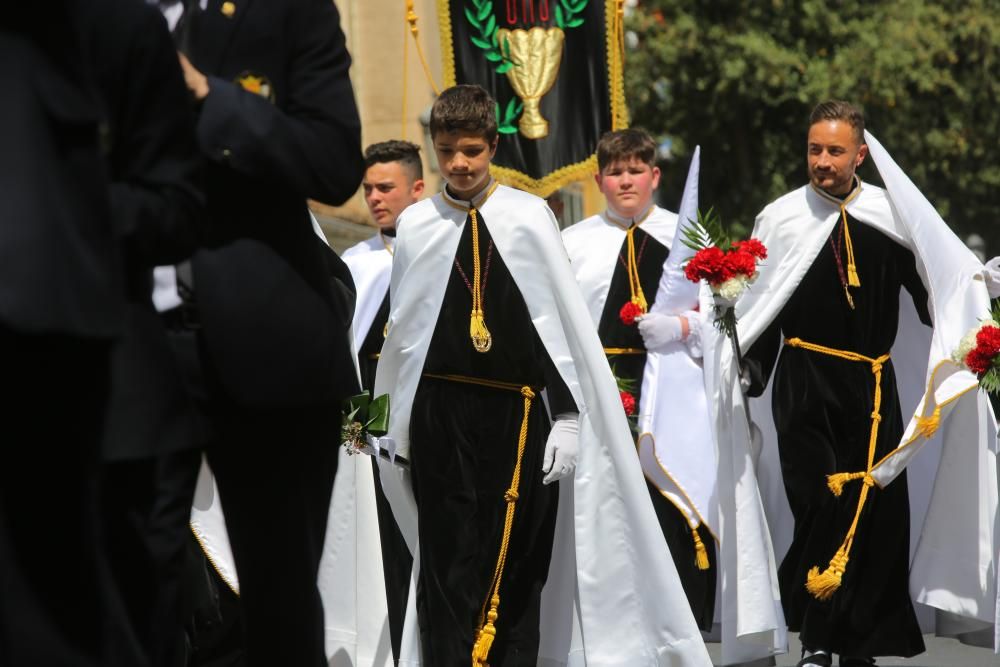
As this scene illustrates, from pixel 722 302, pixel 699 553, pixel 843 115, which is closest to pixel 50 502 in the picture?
pixel 722 302

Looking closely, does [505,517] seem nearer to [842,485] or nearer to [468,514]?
[468,514]

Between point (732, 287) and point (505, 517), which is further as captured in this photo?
point (732, 287)

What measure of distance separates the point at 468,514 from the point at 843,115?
2.75m

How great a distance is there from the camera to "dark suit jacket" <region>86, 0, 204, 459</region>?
3.81 meters

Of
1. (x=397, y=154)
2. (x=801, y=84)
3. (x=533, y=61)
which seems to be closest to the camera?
(x=397, y=154)

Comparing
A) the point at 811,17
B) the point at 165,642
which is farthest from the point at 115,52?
the point at 811,17

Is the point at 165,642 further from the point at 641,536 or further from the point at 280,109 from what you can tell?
the point at 641,536

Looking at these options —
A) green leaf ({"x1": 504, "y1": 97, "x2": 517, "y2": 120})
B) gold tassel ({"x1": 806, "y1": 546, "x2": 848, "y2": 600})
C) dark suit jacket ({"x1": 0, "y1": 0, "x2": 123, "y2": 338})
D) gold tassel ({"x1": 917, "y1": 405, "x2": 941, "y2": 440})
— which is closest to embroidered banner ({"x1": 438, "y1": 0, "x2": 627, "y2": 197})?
green leaf ({"x1": 504, "y1": 97, "x2": 517, "y2": 120})

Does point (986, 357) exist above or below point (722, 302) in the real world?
below

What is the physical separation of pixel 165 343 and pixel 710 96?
22.8 metres

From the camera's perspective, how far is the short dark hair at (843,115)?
28.8ft

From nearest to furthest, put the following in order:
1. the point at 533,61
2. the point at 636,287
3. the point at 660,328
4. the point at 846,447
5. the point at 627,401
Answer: the point at 846,447
the point at 627,401
the point at 660,328
the point at 636,287
the point at 533,61

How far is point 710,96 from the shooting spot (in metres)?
26.2

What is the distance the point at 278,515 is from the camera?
4.27 meters
